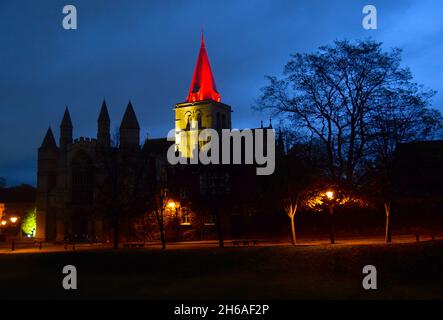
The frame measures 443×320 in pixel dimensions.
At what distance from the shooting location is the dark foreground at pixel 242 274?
1939 cm

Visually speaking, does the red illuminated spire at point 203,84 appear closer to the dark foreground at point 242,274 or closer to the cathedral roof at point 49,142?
the cathedral roof at point 49,142

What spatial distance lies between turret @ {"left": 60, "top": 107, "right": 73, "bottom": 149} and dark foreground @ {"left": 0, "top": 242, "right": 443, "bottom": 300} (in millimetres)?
43554

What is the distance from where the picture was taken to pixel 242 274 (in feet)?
83.2

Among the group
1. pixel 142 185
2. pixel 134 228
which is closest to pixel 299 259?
pixel 142 185

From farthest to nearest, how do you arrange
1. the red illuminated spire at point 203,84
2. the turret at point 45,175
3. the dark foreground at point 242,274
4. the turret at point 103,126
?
the red illuminated spire at point 203,84 → the turret at point 45,175 → the turret at point 103,126 → the dark foreground at point 242,274

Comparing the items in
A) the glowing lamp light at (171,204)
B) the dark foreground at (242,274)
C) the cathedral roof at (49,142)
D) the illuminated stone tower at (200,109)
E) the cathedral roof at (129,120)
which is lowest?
the dark foreground at (242,274)

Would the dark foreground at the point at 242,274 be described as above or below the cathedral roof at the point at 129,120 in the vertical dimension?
below

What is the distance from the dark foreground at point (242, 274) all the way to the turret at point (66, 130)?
143ft

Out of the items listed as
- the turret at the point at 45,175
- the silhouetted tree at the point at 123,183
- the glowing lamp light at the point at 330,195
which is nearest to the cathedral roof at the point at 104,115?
the turret at the point at 45,175

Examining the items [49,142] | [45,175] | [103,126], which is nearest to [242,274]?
[103,126]

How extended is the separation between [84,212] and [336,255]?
50.8m

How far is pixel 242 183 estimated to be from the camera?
139 feet

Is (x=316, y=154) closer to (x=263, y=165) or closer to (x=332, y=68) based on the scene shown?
(x=263, y=165)

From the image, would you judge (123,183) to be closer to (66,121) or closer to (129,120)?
(129,120)
